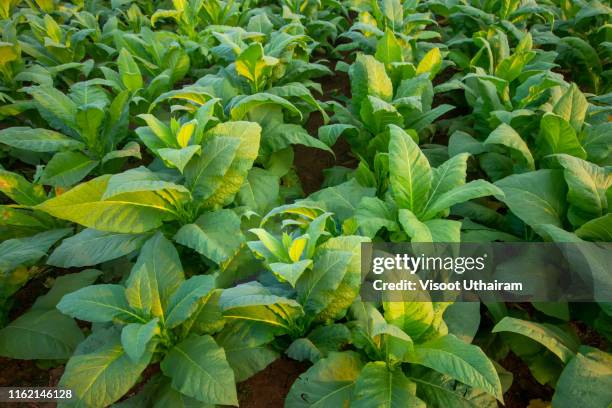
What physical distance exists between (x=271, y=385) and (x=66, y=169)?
1.96 m

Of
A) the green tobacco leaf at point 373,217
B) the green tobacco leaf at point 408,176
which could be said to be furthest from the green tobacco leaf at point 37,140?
the green tobacco leaf at point 408,176

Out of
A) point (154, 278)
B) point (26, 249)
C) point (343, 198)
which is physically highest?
point (343, 198)

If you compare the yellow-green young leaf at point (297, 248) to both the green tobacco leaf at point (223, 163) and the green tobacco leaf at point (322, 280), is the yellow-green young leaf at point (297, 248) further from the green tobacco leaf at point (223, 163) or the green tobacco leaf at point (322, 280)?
the green tobacco leaf at point (223, 163)

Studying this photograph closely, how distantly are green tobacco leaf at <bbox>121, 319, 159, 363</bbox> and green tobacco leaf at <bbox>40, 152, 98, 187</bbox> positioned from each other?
1552mm

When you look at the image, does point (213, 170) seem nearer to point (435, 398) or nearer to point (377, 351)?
point (377, 351)

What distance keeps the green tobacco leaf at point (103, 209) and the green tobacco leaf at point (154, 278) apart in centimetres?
15

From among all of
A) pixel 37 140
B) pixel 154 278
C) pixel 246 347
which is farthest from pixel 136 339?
pixel 37 140

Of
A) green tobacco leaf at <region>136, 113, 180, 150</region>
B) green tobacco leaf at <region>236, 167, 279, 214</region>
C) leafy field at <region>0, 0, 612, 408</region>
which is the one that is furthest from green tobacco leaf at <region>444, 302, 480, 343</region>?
green tobacco leaf at <region>136, 113, 180, 150</region>

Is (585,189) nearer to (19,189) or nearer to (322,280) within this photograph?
(322,280)

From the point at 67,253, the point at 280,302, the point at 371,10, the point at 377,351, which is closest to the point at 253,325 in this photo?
the point at 280,302

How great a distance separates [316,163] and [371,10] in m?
1.95

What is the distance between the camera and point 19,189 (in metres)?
2.64

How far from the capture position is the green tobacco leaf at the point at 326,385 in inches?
68.1

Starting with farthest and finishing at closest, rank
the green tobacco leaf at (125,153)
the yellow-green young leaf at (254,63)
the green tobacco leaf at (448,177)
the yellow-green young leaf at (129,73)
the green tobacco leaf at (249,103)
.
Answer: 1. the yellow-green young leaf at (129,73)
2. the yellow-green young leaf at (254,63)
3. the green tobacco leaf at (125,153)
4. the green tobacco leaf at (249,103)
5. the green tobacco leaf at (448,177)
